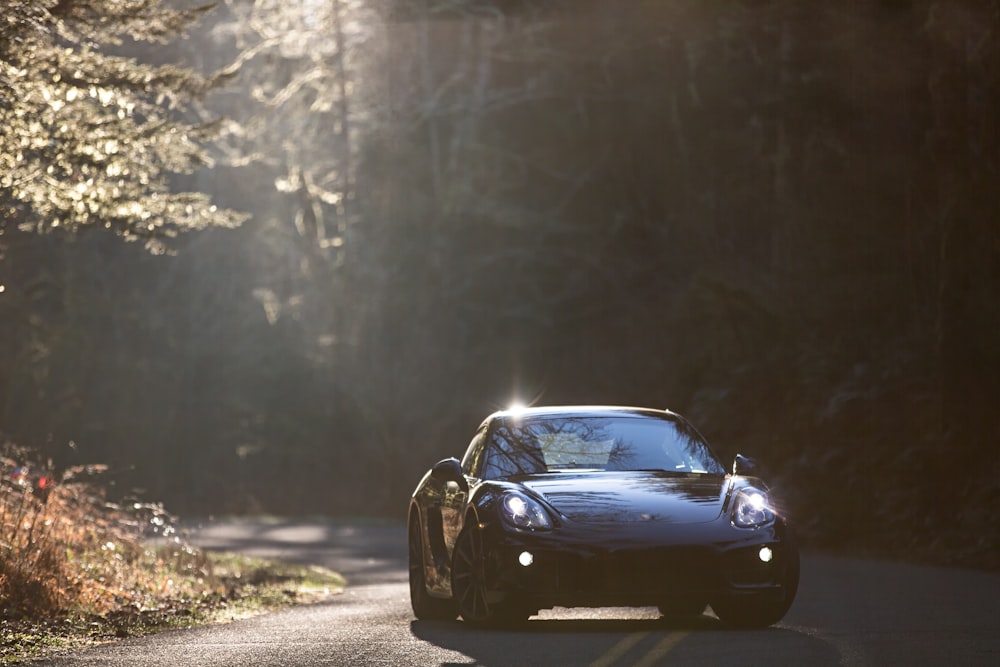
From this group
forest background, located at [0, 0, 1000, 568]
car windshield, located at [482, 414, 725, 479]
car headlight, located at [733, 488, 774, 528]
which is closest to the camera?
car headlight, located at [733, 488, 774, 528]

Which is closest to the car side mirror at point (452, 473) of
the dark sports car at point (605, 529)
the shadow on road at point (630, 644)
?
the dark sports car at point (605, 529)

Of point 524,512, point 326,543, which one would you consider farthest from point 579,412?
point 326,543

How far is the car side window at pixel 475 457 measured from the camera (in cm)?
1367

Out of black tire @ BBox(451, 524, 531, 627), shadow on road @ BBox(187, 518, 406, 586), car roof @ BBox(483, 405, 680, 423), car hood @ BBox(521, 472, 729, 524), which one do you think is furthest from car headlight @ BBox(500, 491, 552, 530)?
shadow on road @ BBox(187, 518, 406, 586)

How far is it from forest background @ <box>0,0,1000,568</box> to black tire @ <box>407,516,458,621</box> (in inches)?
190

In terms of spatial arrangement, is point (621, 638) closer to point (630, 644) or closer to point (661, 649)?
point (630, 644)

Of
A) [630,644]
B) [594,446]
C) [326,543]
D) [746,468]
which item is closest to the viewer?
[630,644]

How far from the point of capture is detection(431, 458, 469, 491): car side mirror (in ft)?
43.1

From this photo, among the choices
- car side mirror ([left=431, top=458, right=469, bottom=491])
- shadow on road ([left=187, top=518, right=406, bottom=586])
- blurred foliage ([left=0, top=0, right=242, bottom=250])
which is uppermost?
blurred foliage ([left=0, top=0, right=242, bottom=250])

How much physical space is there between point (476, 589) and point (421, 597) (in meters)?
1.82

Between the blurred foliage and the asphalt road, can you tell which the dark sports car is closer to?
the asphalt road

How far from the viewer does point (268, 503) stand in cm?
5844

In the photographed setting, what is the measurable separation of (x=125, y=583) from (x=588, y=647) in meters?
6.91

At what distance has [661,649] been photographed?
11.0m
